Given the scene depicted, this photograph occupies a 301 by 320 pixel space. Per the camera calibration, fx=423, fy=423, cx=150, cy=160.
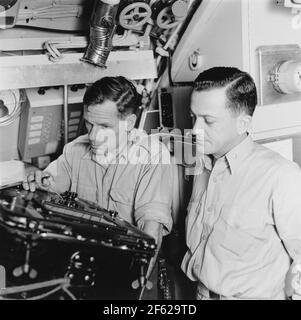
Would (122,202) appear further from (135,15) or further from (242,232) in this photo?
(135,15)

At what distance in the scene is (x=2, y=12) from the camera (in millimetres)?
1960

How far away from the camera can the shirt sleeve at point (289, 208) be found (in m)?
1.39

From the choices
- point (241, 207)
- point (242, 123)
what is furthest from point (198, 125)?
point (241, 207)

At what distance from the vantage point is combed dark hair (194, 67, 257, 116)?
1485 mm

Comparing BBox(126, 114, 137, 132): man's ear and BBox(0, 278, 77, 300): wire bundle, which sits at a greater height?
BBox(126, 114, 137, 132): man's ear

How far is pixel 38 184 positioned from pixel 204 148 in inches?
27.4

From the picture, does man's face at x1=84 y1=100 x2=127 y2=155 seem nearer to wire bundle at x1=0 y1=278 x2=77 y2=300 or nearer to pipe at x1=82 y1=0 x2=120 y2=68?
pipe at x1=82 y1=0 x2=120 y2=68

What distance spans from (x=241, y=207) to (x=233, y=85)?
43 cm

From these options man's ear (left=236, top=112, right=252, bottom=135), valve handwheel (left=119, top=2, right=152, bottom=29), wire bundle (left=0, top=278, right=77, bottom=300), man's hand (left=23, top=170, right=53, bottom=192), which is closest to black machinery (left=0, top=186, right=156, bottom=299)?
wire bundle (left=0, top=278, right=77, bottom=300)

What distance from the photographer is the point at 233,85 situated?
1489 mm

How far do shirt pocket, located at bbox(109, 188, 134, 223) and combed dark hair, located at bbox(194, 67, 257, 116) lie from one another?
532 mm

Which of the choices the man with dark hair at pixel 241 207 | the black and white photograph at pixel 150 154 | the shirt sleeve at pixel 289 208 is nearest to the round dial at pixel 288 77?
the black and white photograph at pixel 150 154

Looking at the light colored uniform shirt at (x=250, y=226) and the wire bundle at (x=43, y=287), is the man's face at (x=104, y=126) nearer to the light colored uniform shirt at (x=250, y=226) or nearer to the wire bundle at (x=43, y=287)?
the light colored uniform shirt at (x=250, y=226)
